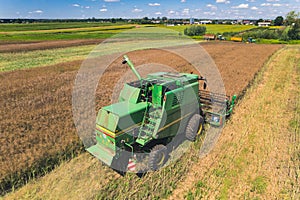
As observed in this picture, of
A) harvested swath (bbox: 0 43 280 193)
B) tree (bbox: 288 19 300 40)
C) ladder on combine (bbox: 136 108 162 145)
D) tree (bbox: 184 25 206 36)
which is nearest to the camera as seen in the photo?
ladder on combine (bbox: 136 108 162 145)

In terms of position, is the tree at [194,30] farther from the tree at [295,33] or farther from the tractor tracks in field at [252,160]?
the tractor tracks in field at [252,160]

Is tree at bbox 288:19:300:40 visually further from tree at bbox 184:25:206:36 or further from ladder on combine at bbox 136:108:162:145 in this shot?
ladder on combine at bbox 136:108:162:145

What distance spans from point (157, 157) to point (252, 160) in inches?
134

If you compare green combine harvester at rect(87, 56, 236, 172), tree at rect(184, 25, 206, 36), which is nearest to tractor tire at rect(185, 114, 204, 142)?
green combine harvester at rect(87, 56, 236, 172)

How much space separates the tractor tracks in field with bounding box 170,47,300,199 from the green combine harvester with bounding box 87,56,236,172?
128cm

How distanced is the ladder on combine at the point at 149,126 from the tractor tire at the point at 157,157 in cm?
42

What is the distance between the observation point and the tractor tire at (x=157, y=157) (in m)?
6.37

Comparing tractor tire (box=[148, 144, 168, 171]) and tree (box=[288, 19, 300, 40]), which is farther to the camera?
tree (box=[288, 19, 300, 40])

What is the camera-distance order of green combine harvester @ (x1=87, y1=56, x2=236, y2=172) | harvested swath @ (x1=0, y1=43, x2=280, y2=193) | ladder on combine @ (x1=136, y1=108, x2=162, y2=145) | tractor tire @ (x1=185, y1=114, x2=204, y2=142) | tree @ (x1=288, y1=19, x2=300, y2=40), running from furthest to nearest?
1. tree @ (x1=288, y1=19, x2=300, y2=40)
2. tractor tire @ (x1=185, y1=114, x2=204, y2=142)
3. harvested swath @ (x1=0, y1=43, x2=280, y2=193)
4. ladder on combine @ (x1=136, y1=108, x2=162, y2=145)
5. green combine harvester @ (x1=87, y1=56, x2=236, y2=172)

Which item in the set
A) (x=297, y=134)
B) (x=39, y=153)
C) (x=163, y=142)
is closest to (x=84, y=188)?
(x=39, y=153)

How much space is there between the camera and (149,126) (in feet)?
21.5

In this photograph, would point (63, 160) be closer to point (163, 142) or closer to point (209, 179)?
point (163, 142)

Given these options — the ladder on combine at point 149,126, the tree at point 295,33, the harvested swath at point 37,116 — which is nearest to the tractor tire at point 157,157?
the ladder on combine at point 149,126

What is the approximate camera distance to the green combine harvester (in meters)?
6.09
